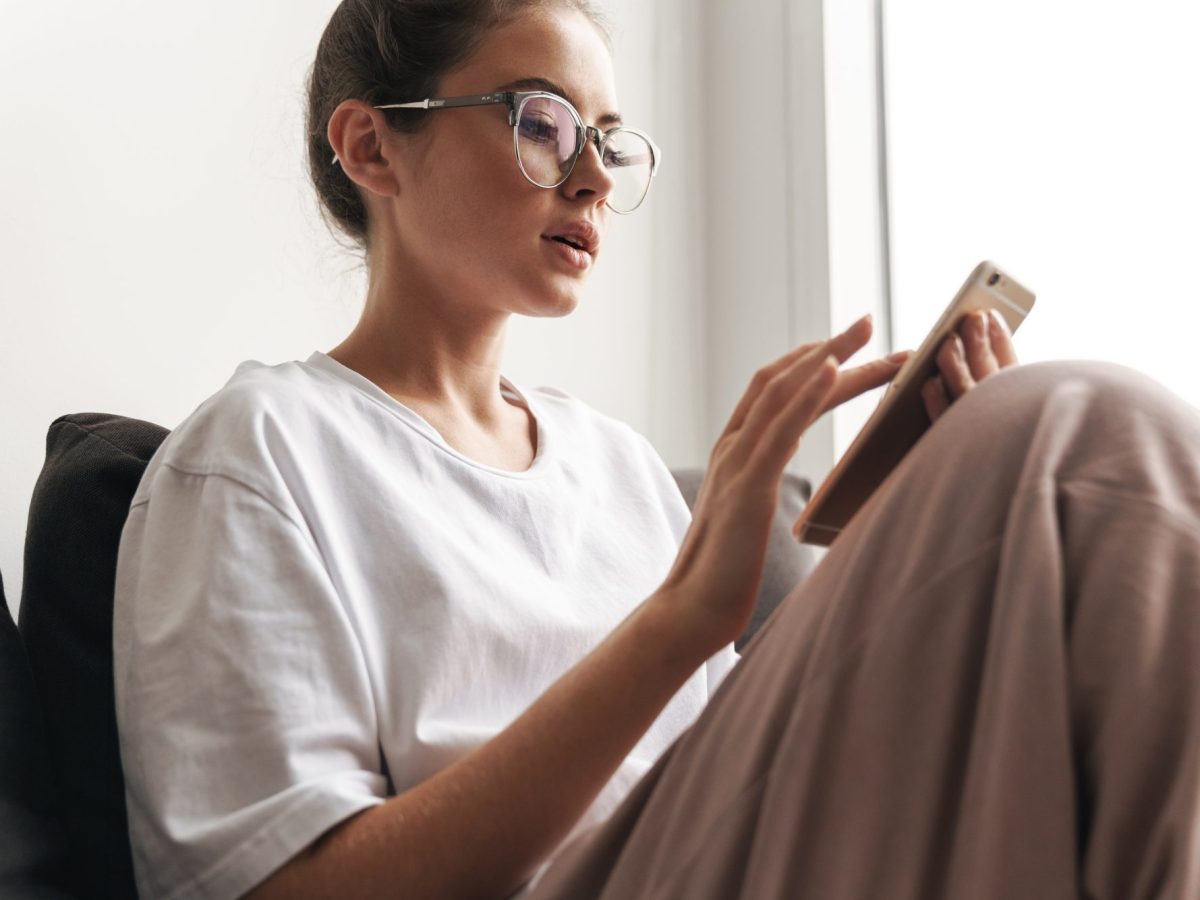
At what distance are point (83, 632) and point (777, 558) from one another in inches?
34.1

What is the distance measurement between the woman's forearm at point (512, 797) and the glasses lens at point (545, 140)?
0.52 meters

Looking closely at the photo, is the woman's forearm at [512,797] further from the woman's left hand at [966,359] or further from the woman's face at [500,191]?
the woman's face at [500,191]

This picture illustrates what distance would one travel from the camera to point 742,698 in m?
0.72

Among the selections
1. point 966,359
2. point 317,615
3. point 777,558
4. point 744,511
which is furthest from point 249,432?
point 777,558

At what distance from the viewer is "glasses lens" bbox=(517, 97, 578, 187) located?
1.21 meters

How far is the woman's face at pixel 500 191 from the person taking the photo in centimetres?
122

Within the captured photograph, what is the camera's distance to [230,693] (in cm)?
88

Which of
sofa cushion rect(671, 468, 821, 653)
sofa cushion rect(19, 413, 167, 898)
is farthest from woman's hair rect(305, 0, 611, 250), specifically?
sofa cushion rect(671, 468, 821, 653)

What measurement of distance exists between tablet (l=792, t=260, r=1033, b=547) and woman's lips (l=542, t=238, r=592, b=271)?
1.40ft

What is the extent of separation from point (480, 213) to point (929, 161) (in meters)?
1.32

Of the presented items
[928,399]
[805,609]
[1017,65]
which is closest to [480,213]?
[928,399]

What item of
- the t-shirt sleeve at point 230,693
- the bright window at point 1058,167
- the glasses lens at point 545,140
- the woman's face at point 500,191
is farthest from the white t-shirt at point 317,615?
the bright window at point 1058,167

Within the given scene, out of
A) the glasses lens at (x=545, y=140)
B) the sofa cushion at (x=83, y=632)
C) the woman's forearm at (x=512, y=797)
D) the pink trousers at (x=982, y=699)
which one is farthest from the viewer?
the glasses lens at (x=545, y=140)

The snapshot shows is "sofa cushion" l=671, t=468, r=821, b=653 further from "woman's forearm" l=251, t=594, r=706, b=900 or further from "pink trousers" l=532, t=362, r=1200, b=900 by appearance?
"pink trousers" l=532, t=362, r=1200, b=900
